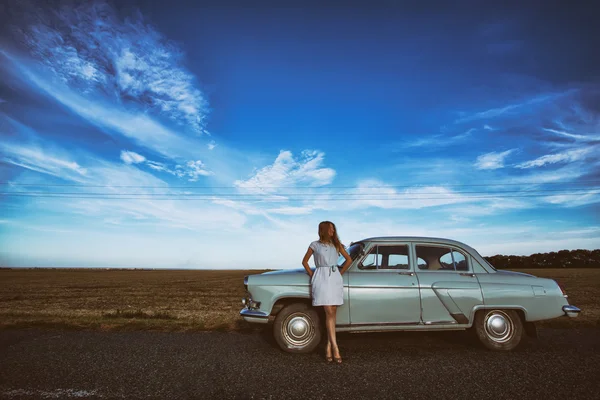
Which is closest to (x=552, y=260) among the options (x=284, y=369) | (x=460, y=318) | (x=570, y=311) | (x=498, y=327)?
(x=570, y=311)

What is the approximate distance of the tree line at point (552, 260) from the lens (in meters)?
63.3

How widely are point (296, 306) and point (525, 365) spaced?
339 cm

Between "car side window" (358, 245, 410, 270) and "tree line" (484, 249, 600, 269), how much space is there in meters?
64.6

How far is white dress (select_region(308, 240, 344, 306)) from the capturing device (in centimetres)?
524

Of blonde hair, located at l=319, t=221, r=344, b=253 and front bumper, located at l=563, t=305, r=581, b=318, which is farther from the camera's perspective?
front bumper, located at l=563, t=305, r=581, b=318

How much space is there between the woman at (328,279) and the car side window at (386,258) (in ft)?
2.94

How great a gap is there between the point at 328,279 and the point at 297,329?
114 centimetres

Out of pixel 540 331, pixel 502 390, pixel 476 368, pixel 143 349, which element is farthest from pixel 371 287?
pixel 540 331

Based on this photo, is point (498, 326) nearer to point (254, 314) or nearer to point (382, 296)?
point (382, 296)

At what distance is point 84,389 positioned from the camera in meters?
4.15

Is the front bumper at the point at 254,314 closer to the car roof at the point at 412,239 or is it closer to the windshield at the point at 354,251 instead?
the windshield at the point at 354,251

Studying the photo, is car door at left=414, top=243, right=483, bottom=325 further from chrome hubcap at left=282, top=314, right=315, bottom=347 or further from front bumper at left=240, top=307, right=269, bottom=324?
front bumper at left=240, top=307, right=269, bottom=324

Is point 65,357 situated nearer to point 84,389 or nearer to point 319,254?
point 84,389

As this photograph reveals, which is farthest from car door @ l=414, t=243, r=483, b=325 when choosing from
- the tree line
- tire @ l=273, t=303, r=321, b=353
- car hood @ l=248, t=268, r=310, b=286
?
A: the tree line
